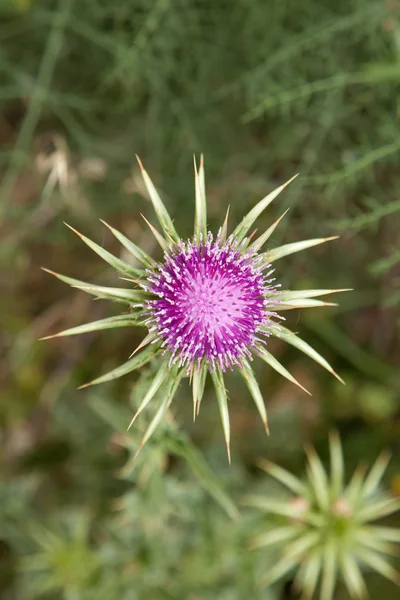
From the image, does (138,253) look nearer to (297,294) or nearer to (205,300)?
(205,300)

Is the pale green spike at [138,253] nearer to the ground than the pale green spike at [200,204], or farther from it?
nearer to the ground

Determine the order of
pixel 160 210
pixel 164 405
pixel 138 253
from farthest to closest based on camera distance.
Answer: pixel 138 253 → pixel 160 210 → pixel 164 405

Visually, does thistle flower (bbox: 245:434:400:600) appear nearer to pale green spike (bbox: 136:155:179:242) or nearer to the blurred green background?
the blurred green background

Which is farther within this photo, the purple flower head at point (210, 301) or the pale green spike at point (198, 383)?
the purple flower head at point (210, 301)

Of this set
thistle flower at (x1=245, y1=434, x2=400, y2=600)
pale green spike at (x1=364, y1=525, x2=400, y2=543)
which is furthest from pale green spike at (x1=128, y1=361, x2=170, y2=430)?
pale green spike at (x1=364, y1=525, x2=400, y2=543)

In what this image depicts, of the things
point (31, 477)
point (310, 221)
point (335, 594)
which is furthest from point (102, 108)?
point (335, 594)

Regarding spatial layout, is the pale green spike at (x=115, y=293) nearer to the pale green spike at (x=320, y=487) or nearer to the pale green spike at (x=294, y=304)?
the pale green spike at (x=294, y=304)

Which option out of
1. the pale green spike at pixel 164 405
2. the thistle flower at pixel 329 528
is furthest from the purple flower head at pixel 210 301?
the thistle flower at pixel 329 528

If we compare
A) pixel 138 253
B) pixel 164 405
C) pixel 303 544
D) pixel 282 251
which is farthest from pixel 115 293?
pixel 303 544
